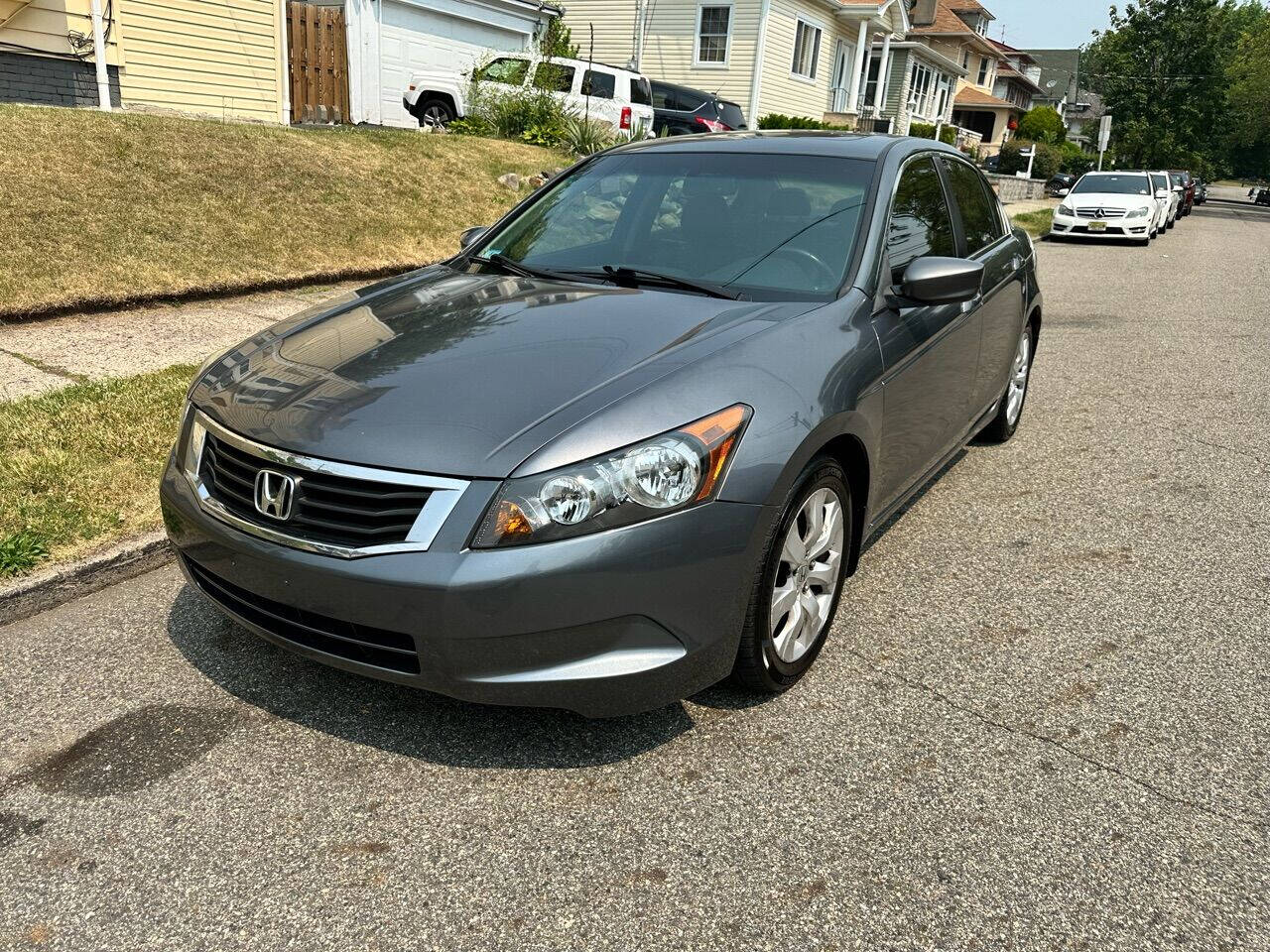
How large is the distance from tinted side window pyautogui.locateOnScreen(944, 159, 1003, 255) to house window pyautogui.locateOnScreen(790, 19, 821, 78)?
28.0 metres

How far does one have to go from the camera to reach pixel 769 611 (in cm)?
298

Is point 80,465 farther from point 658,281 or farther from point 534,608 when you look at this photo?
point 534,608

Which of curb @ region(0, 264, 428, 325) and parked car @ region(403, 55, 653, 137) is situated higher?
parked car @ region(403, 55, 653, 137)

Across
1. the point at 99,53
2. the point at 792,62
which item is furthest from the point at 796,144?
the point at 792,62

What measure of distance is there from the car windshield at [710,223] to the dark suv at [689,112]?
1696 cm

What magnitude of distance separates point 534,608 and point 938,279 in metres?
2.03


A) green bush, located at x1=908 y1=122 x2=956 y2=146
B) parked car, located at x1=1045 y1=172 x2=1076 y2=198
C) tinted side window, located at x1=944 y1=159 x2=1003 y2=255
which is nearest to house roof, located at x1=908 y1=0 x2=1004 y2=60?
green bush, located at x1=908 y1=122 x2=956 y2=146

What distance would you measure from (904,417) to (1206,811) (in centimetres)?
164

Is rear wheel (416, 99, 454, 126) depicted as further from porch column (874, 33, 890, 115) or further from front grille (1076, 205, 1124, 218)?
porch column (874, 33, 890, 115)

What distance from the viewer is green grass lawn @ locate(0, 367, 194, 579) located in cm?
404

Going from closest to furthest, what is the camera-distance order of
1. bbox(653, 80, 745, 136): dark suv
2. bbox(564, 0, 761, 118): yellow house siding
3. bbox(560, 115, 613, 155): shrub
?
bbox(560, 115, 613, 155): shrub, bbox(653, 80, 745, 136): dark suv, bbox(564, 0, 761, 118): yellow house siding

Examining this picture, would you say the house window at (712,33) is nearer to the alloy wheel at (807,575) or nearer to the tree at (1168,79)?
the alloy wheel at (807,575)

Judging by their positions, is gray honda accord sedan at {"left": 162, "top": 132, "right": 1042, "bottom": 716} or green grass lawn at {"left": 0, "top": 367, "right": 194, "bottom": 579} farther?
green grass lawn at {"left": 0, "top": 367, "right": 194, "bottom": 579}

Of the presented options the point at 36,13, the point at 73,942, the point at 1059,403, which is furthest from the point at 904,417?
the point at 36,13
